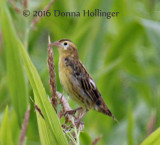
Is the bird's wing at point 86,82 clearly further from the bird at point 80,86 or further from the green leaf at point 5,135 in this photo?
the green leaf at point 5,135

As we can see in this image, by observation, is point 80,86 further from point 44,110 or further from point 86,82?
point 44,110

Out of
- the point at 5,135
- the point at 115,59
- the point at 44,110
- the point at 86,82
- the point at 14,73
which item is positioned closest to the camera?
the point at 44,110

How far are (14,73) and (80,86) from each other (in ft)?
1.52

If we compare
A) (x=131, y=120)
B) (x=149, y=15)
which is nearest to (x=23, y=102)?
(x=131, y=120)

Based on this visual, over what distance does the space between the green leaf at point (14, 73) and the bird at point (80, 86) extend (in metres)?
0.28

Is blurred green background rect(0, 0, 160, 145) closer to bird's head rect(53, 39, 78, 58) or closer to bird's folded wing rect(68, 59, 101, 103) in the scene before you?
bird's head rect(53, 39, 78, 58)

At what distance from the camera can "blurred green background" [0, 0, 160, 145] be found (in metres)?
4.00

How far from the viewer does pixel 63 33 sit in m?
4.97

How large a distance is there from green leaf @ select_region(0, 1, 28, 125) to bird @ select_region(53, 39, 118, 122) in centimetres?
28

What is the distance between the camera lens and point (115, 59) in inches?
183

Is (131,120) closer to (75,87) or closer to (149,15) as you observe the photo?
(75,87)

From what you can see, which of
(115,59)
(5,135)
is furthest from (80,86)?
(115,59)

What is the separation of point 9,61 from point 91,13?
5.38 ft

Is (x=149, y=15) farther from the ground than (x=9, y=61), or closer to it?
closer to it
